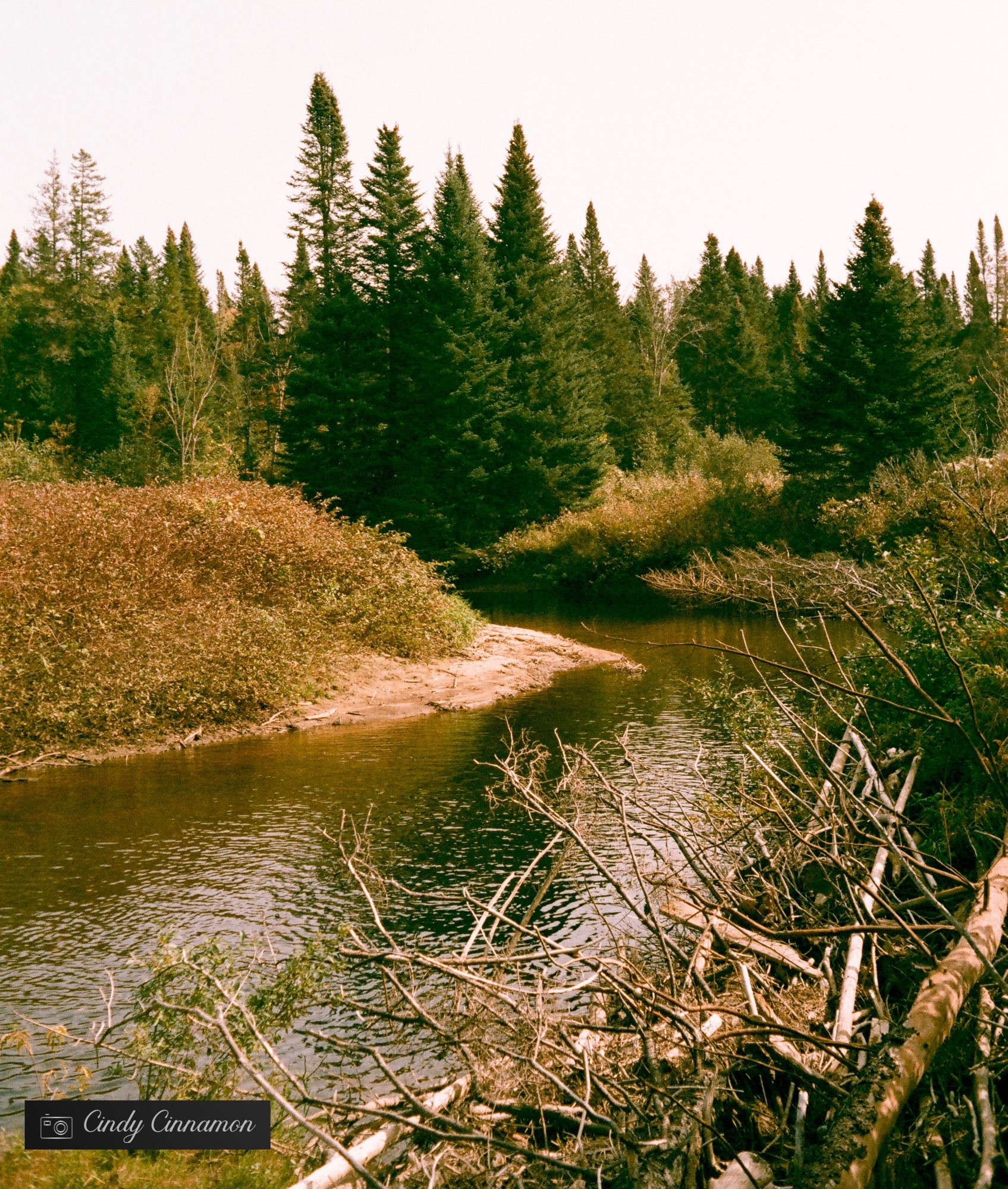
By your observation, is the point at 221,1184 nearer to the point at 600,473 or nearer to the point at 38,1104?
the point at 38,1104

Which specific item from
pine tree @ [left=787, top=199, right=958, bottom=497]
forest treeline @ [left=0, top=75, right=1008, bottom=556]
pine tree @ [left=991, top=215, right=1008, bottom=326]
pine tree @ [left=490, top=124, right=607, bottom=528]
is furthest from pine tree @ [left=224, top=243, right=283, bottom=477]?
pine tree @ [left=991, top=215, right=1008, bottom=326]

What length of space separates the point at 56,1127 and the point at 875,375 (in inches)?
1278

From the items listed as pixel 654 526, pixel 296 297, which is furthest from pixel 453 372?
pixel 296 297

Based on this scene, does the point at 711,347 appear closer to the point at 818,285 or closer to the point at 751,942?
the point at 818,285

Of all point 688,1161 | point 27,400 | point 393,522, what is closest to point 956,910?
point 688,1161

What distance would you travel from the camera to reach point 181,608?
17.7m

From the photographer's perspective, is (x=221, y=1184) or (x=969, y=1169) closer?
(x=969, y=1169)

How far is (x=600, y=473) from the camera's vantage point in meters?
43.6

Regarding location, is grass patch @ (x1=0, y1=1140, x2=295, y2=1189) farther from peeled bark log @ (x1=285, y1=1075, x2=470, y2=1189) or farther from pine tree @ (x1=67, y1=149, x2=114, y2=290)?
pine tree @ (x1=67, y1=149, x2=114, y2=290)

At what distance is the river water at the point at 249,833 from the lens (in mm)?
8250

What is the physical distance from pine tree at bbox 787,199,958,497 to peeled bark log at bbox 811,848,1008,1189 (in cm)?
3007

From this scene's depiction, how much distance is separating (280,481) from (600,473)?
44.1ft

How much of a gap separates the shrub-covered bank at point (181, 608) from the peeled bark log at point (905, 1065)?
43.5ft

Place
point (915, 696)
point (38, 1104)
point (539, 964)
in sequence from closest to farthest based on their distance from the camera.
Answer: point (38, 1104)
point (539, 964)
point (915, 696)
